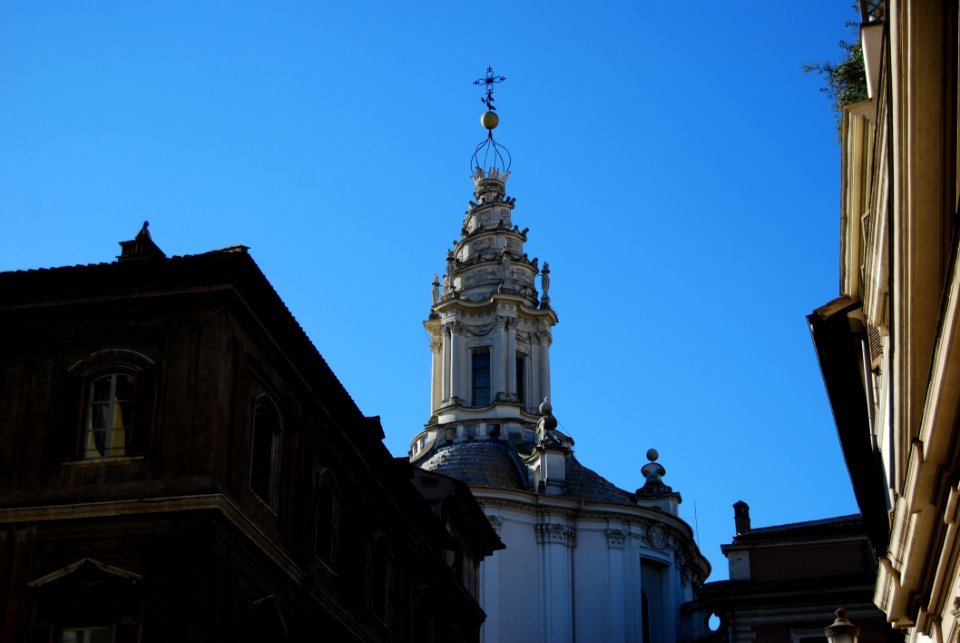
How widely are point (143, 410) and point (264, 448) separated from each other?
2521 mm

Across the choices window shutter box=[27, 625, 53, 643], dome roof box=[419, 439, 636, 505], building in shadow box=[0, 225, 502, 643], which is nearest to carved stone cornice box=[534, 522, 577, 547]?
dome roof box=[419, 439, 636, 505]

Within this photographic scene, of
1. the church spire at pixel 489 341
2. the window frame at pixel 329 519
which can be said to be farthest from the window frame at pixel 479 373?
the window frame at pixel 329 519

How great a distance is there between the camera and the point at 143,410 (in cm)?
2156

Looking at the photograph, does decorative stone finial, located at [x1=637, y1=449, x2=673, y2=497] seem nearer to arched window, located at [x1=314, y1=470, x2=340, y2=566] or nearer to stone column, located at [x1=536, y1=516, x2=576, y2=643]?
stone column, located at [x1=536, y1=516, x2=576, y2=643]

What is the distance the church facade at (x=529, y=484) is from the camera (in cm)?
5431

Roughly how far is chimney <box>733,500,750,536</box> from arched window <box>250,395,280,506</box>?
2613cm

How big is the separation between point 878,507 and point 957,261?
15.8m

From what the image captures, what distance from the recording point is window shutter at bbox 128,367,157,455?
21.2 meters

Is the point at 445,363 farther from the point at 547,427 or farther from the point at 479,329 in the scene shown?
the point at 547,427

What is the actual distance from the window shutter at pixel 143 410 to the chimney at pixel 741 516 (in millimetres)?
28771

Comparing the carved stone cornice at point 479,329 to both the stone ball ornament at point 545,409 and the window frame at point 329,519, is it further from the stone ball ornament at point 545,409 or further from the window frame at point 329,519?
the window frame at point 329,519

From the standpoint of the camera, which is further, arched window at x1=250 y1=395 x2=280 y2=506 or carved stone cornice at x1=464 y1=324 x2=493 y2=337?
carved stone cornice at x1=464 y1=324 x2=493 y2=337

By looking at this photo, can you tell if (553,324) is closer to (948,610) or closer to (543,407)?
(543,407)

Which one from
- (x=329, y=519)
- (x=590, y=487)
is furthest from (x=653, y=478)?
(x=329, y=519)
